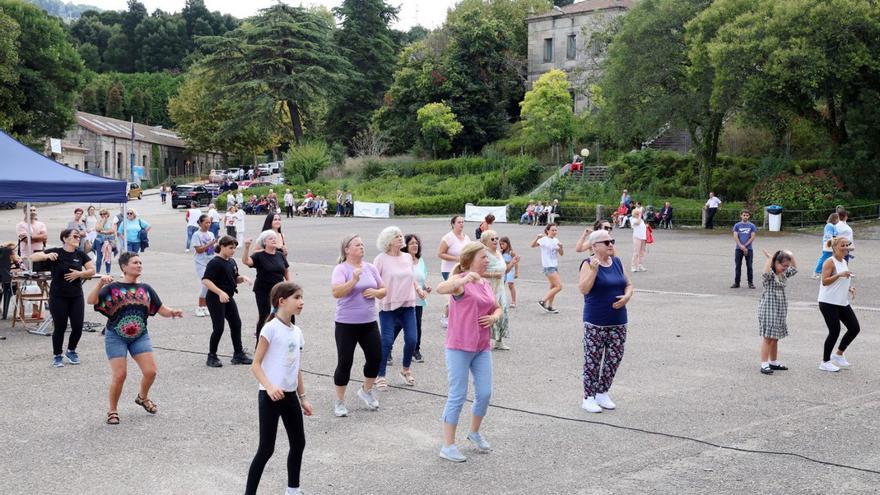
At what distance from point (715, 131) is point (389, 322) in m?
33.5

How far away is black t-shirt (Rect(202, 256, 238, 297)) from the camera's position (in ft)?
31.7

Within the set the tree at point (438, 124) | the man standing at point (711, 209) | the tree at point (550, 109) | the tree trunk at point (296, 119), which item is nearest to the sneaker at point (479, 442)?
the man standing at point (711, 209)

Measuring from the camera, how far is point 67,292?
10.0m

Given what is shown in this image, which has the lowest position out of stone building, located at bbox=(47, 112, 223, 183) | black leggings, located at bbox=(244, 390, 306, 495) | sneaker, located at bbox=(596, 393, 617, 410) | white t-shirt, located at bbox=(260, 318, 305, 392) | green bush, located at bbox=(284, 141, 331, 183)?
sneaker, located at bbox=(596, 393, 617, 410)

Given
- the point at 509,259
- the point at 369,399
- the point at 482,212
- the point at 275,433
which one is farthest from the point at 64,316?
the point at 482,212

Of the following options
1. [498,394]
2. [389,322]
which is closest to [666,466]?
[498,394]

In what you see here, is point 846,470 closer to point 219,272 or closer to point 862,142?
point 219,272

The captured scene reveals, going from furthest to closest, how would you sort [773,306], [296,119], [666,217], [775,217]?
[296,119]
[666,217]
[775,217]
[773,306]

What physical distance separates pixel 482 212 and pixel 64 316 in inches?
1325

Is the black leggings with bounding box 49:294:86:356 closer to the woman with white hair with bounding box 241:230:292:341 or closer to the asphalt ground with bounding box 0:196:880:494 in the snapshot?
the asphalt ground with bounding box 0:196:880:494

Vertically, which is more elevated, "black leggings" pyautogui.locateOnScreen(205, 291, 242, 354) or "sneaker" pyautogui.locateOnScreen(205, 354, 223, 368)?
Result: "black leggings" pyautogui.locateOnScreen(205, 291, 242, 354)

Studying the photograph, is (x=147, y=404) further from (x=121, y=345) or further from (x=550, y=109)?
(x=550, y=109)

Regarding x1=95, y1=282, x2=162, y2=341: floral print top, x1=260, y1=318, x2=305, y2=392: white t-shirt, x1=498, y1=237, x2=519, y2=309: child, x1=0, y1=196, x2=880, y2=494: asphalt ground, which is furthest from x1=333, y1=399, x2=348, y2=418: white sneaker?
x1=498, y1=237, x2=519, y2=309: child

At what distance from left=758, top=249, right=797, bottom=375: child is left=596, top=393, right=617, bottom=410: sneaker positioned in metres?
2.40
